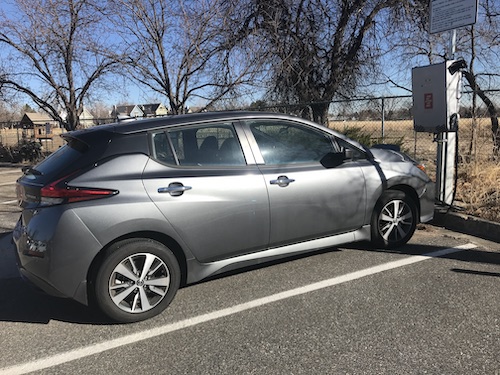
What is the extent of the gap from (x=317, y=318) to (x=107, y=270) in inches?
66.6

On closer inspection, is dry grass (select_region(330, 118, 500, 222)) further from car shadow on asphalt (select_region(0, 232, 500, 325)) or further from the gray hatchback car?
the gray hatchback car

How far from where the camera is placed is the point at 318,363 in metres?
2.82

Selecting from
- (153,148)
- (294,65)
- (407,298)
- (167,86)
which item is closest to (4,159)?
(167,86)

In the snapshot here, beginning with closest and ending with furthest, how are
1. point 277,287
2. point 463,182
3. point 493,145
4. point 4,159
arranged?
point 277,287 < point 463,182 < point 493,145 < point 4,159

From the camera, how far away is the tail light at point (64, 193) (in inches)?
127

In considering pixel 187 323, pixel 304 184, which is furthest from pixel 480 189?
pixel 187 323

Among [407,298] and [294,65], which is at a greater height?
[294,65]

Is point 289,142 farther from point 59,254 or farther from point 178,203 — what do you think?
point 59,254

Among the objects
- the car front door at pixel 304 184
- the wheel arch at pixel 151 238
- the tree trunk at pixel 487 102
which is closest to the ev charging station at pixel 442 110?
the car front door at pixel 304 184

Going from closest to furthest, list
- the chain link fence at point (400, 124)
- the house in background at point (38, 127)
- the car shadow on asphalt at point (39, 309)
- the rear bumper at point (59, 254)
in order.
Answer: the rear bumper at point (59, 254) → the car shadow on asphalt at point (39, 309) → the chain link fence at point (400, 124) → the house in background at point (38, 127)

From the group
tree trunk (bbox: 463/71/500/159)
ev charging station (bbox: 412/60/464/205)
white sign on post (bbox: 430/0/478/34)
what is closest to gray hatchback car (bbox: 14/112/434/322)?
ev charging station (bbox: 412/60/464/205)

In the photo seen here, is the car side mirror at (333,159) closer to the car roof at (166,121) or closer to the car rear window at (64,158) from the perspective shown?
the car roof at (166,121)

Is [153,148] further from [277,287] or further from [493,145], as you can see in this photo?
[493,145]

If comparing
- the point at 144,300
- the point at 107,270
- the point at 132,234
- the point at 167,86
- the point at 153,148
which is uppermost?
the point at 167,86
